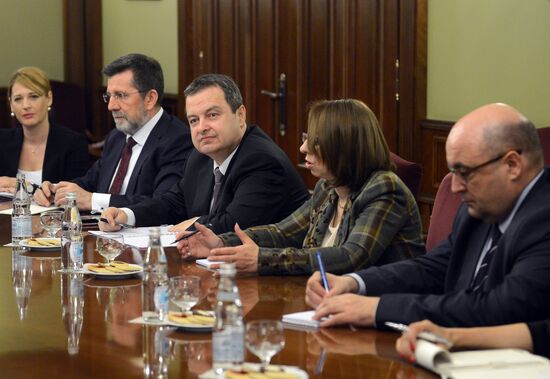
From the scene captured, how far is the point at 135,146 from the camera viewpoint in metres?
5.09

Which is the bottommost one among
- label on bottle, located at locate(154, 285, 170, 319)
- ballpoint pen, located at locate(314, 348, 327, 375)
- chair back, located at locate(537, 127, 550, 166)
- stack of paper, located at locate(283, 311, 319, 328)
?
stack of paper, located at locate(283, 311, 319, 328)

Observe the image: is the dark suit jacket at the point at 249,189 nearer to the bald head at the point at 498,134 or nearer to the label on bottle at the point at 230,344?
the bald head at the point at 498,134

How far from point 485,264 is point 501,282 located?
0.48 ft

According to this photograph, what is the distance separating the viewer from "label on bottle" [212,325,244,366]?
203cm

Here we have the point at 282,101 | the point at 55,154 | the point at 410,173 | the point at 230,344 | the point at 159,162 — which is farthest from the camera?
the point at 282,101

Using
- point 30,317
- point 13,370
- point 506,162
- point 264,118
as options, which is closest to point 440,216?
point 506,162

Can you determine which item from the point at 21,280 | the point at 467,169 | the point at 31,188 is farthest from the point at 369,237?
the point at 31,188

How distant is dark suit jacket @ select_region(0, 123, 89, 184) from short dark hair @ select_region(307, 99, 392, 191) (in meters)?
2.68

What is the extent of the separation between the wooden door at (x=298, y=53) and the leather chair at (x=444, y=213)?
253 centimetres

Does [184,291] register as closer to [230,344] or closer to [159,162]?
[230,344]

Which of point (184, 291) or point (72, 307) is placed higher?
point (184, 291)

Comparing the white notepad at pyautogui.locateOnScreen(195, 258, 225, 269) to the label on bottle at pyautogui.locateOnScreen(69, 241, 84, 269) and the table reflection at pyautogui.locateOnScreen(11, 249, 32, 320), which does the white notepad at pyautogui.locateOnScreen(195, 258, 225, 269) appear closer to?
the label on bottle at pyautogui.locateOnScreen(69, 241, 84, 269)

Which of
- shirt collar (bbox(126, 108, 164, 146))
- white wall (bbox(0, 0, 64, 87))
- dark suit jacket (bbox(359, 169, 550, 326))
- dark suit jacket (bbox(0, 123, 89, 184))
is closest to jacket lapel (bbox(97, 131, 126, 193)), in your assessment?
shirt collar (bbox(126, 108, 164, 146))

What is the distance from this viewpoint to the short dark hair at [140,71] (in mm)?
5094
